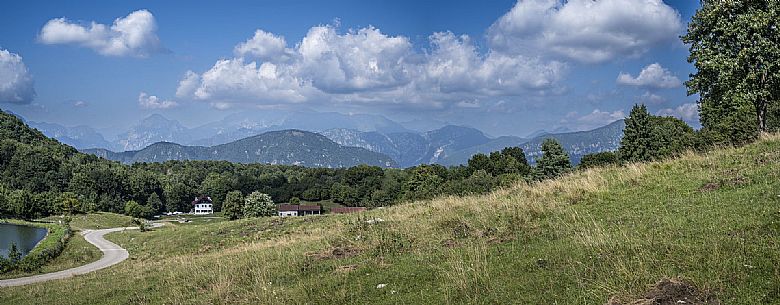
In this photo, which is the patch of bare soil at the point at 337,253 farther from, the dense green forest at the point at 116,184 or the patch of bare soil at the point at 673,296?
the dense green forest at the point at 116,184

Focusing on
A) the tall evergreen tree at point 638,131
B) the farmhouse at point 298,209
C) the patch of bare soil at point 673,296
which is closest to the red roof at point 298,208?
the farmhouse at point 298,209

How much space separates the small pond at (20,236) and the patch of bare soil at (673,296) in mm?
74568

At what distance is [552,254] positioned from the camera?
32.1 feet

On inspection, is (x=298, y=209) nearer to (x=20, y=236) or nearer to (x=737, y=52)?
(x=20, y=236)

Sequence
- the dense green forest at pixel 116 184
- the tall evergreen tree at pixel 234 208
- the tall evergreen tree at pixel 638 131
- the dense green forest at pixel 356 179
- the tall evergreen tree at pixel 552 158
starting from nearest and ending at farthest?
the tall evergreen tree at pixel 638 131 < the dense green forest at pixel 356 179 < the tall evergreen tree at pixel 552 158 < the tall evergreen tree at pixel 234 208 < the dense green forest at pixel 116 184

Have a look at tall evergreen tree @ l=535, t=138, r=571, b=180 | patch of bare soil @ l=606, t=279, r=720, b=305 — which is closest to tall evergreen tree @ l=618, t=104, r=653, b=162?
tall evergreen tree @ l=535, t=138, r=571, b=180

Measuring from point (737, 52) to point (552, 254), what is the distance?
22.5 metres

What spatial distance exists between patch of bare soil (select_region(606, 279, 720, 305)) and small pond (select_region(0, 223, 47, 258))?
74.6 m

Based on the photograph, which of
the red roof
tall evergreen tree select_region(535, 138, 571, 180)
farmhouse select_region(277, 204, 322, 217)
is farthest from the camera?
the red roof

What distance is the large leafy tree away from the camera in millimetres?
23875

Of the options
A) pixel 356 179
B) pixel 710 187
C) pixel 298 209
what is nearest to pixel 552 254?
pixel 710 187

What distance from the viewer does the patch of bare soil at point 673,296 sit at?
6.63 metres

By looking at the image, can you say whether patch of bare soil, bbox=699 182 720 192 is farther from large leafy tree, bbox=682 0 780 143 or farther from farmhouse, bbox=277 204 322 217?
farmhouse, bbox=277 204 322 217

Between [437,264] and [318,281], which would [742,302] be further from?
[318,281]
